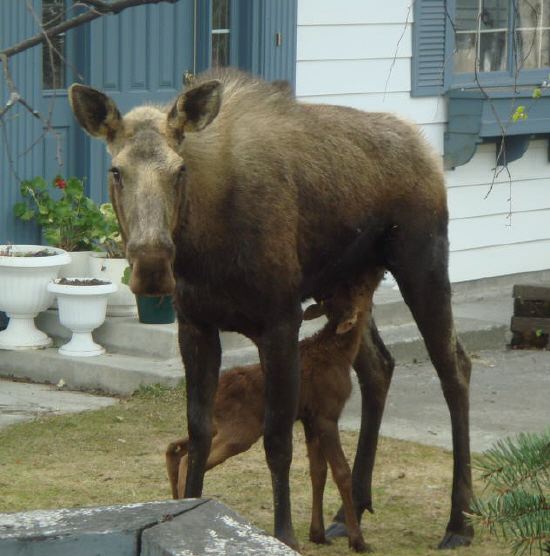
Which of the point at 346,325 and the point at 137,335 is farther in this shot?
the point at 137,335

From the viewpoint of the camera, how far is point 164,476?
717cm

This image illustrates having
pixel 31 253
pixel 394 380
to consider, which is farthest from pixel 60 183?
pixel 394 380

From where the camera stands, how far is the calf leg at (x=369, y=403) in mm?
6449

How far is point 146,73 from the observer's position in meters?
10.3

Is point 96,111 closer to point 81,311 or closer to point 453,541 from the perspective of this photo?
point 453,541

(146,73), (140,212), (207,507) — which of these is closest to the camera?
(207,507)

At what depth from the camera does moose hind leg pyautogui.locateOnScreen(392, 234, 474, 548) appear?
6070 millimetres

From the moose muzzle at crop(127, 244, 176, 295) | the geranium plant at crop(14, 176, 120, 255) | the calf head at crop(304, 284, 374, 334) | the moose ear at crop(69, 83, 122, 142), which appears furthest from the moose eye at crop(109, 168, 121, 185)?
the geranium plant at crop(14, 176, 120, 255)

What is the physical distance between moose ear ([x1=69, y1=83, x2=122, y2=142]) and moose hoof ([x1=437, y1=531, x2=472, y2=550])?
2.38 m

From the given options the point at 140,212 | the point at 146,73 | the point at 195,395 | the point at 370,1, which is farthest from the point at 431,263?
the point at 370,1

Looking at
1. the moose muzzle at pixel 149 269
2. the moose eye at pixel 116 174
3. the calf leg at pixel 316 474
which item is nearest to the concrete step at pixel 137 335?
the calf leg at pixel 316 474

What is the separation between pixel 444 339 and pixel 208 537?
356 cm

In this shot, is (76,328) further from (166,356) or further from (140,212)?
(140,212)

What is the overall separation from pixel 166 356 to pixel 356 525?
10.9 ft
